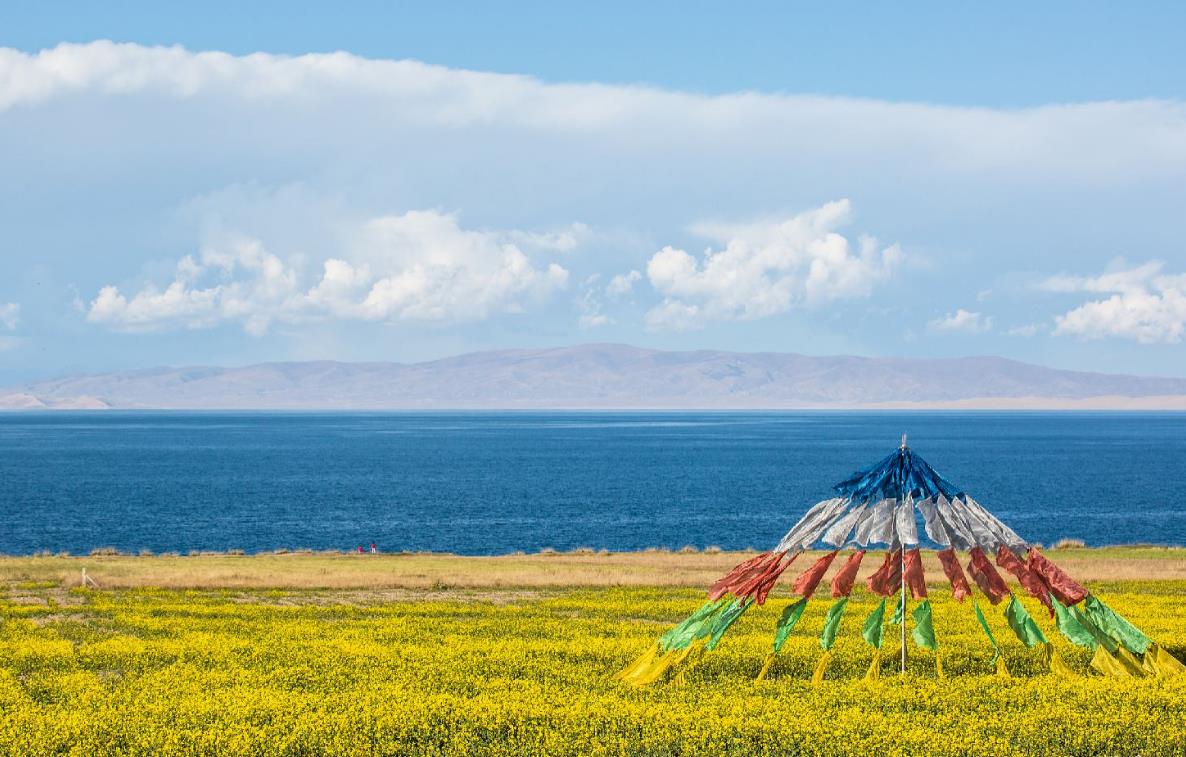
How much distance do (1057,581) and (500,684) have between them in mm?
11792

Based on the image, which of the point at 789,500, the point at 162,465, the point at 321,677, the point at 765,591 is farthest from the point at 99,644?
the point at 162,465

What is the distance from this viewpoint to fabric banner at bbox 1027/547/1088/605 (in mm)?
25094

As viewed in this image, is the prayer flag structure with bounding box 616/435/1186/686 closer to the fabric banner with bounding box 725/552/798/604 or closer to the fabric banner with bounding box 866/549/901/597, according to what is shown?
the fabric banner with bounding box 725/552/798/604

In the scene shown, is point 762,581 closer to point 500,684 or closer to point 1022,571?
point 1022,571

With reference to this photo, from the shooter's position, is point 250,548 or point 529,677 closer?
point 529,677

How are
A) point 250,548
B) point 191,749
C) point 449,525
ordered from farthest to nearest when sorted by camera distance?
1. point 449,525
2. point 250,548
3. point 191,749

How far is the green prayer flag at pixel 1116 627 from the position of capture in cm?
2519

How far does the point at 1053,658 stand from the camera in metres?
25.9

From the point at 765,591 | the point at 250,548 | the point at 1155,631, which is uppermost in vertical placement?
the point at 765,591

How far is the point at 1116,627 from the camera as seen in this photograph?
25297 millimetres

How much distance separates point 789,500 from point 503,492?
31939mm

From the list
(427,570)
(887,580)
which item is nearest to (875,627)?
(887,580)

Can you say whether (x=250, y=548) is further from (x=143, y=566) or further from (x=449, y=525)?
(x=143, y=566)

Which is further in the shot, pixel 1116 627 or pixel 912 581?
pixel 912 581
